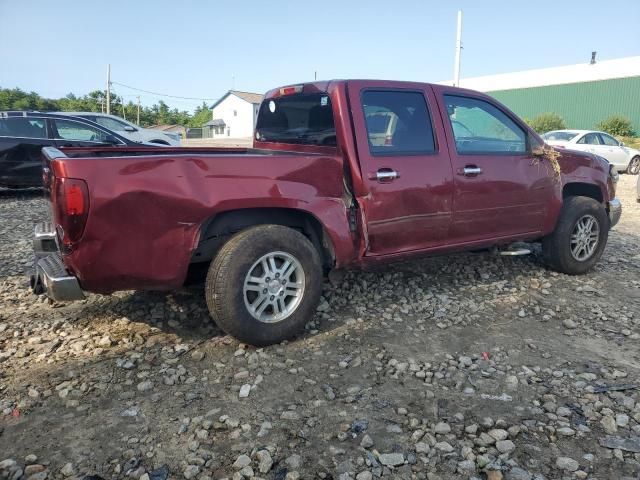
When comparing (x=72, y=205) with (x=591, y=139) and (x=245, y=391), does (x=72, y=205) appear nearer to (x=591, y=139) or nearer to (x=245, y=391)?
(x=245, y=391)

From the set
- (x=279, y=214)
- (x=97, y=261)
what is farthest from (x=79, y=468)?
(x=279, y=214)

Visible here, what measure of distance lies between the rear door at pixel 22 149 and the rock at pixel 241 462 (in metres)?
8.49

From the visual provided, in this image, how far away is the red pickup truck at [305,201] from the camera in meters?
3.00

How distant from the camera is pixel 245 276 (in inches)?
132

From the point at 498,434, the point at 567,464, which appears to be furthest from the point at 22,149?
the point at 567,464

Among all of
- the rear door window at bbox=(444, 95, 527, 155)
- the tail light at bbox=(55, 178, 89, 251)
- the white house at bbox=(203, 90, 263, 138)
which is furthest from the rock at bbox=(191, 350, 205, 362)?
the white house at bbox=(203, 90, 263, 138)

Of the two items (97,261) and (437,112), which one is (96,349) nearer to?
(97,261)

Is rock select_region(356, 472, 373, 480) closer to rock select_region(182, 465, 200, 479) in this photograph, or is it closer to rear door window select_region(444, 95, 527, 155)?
rock select_region(182, 465, 200, 479)

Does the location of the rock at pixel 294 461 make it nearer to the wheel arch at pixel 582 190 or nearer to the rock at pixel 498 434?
the rock at pixel 498 434

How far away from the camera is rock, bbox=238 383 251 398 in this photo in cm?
295

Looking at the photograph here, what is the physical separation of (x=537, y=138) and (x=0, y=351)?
4.75 meters

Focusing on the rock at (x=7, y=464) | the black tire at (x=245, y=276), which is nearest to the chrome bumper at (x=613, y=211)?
the black tire at (x=245, y=276)

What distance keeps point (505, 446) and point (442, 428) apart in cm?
31

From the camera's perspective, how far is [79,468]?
232 cm
